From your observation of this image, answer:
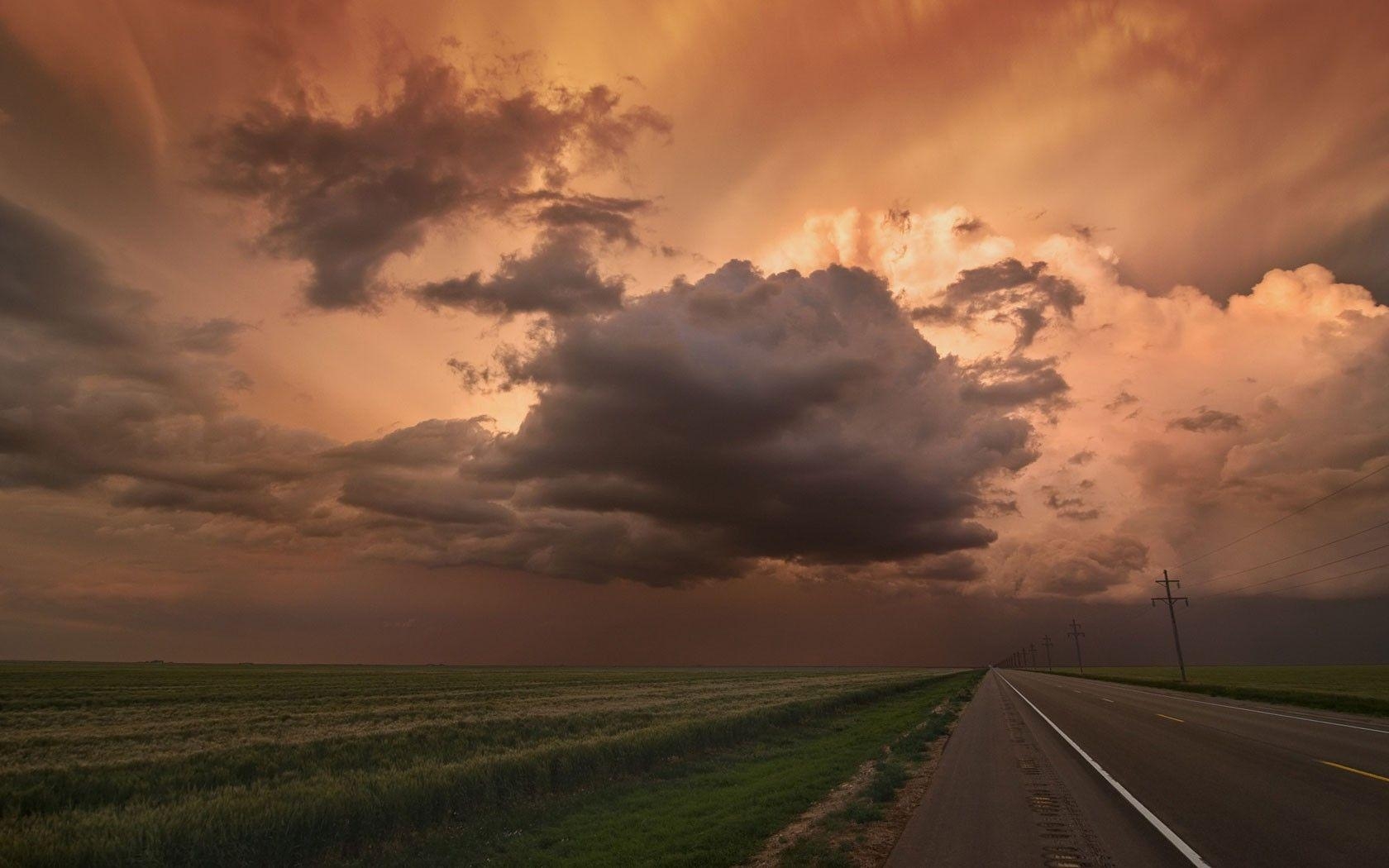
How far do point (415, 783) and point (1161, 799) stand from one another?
583 inches

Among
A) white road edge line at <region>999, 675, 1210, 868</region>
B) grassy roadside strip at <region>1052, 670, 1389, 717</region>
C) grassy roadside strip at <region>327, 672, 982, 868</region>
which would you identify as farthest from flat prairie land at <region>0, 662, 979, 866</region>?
grassy roadside strip at <region>1052, 670, 1389, 717</region>

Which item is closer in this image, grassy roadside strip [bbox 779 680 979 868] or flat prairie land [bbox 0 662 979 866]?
grassy roadside strip [bbox 779 680 979 868]

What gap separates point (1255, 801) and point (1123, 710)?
81.3ft

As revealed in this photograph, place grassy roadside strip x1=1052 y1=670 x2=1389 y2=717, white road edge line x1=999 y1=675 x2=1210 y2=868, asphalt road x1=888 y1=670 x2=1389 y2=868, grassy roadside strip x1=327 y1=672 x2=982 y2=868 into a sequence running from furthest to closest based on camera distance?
grassy roadside strip x1=1052 y1=670 x2=1389 y2=717
grassy roadside strip x1=327 y1=672 x2=982 y2=868
asphalt road x1=888 y1=670 x2=1389 y2=868
white road edge line x1=999 y1=675 x2=1210 y2=868

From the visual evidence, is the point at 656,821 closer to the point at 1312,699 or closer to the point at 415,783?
the point at 415,783

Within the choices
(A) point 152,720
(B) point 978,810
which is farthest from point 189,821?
(A) point 152,720

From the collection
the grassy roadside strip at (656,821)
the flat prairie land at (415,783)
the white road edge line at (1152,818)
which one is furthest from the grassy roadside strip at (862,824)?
the white road edge line at (1152,818)

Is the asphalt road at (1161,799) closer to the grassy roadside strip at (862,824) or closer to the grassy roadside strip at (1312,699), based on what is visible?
the grassy roadside strip at (862,824)

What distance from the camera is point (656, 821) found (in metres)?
14.4

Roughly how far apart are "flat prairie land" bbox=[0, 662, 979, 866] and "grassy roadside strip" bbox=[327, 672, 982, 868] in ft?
0.22

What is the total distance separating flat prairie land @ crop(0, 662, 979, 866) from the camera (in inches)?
470

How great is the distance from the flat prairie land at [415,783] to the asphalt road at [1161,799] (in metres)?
3.32

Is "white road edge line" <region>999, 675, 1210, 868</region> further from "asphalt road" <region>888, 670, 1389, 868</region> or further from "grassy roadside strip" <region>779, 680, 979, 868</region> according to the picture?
"grassy roadside strip" <region>779, 680, 979, 868</region>

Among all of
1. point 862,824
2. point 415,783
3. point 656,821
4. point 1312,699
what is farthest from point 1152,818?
point 1312,699
